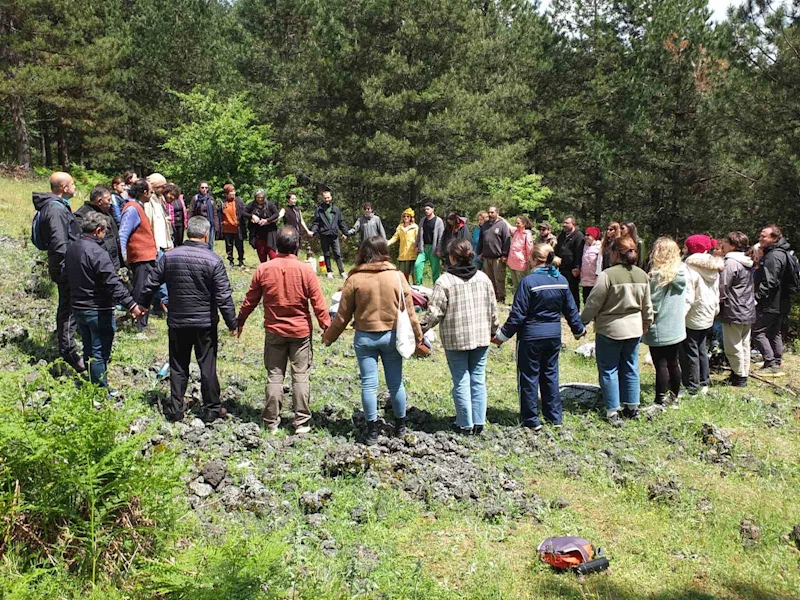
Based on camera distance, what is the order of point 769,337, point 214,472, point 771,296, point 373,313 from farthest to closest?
point 769,337 < point 771,296 < point 373,313 < point 214,472

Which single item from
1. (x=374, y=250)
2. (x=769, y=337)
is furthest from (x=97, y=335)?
(x=769, y=337)

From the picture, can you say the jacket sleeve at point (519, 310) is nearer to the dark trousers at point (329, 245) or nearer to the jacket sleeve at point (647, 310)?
the jacket sleeve at point (647, 310)

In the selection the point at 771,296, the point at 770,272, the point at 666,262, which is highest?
the point at 666,262

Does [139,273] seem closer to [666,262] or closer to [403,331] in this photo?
[403,331]

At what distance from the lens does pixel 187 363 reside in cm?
621

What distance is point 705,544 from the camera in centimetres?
478

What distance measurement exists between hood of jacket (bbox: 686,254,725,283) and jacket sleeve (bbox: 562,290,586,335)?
237 centimetres

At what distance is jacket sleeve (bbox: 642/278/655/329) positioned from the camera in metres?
7.09

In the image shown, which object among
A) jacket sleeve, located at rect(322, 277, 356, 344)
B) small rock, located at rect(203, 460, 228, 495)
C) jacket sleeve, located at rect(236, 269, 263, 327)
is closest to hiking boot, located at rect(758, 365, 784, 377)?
jacket sleeve, located at rect(322, 277, 356, 344)

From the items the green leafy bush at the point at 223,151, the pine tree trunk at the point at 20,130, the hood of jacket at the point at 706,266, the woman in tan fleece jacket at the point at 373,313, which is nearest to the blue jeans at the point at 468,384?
the woman in tan fleece jacket at the point at 373,313

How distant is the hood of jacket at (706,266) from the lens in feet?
26.4

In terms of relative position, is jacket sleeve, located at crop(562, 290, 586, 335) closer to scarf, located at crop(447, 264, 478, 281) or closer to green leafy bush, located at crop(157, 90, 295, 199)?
scarf, located at crop(447, 264, 478, 281)

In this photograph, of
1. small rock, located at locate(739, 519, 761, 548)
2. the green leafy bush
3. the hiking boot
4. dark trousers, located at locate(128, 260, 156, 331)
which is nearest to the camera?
small rock, located at locate(739, 519, 761, 548)

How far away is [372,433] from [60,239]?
4102mm
